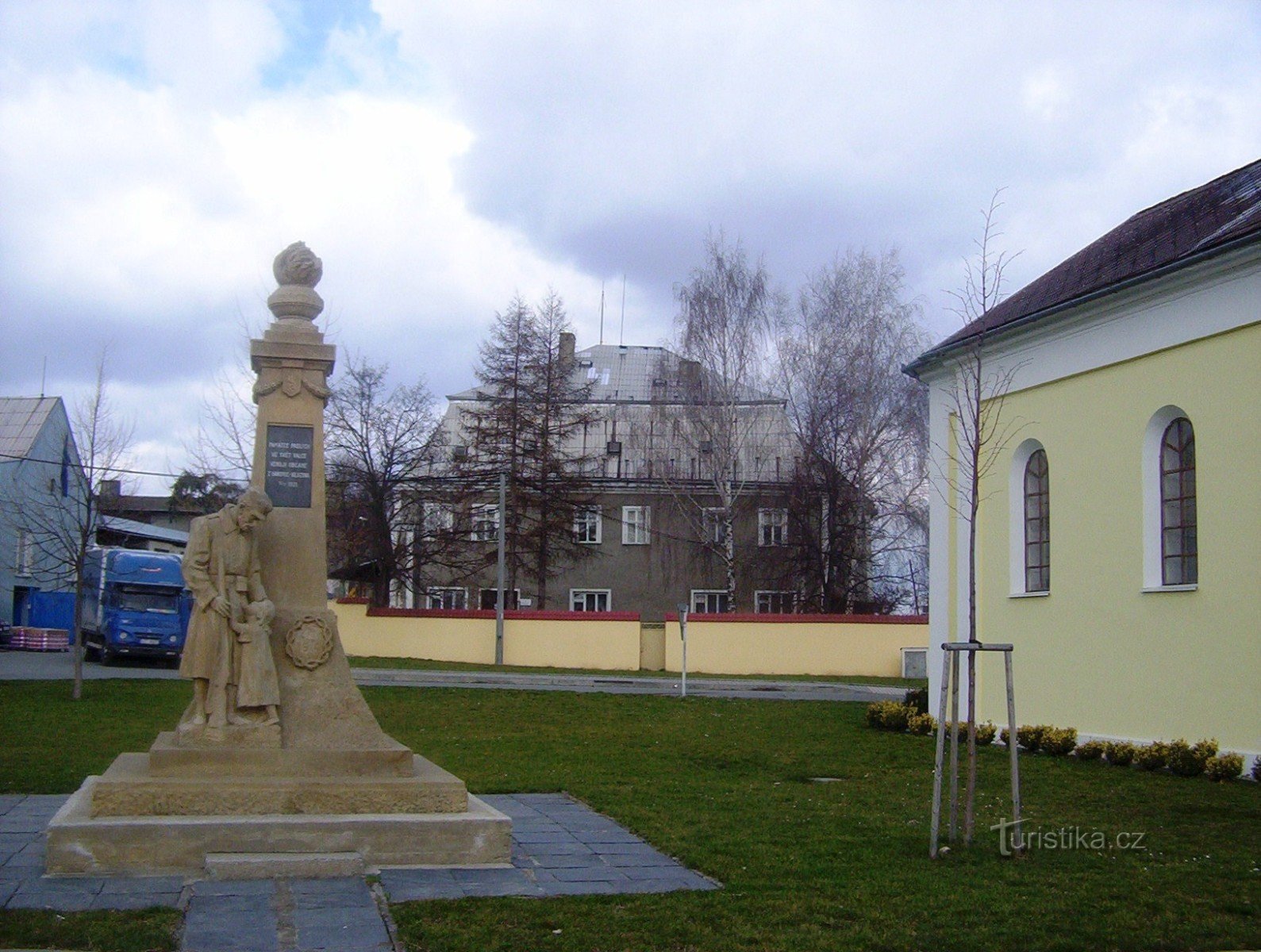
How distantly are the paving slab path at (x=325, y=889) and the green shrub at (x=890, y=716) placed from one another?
472 inches

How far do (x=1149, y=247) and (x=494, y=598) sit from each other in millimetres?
36026

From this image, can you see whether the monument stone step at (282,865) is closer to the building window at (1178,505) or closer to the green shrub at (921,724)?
the building window at (1178,505)

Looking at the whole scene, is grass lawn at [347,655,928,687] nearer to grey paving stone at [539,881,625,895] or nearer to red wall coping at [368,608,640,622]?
red wall coping at [368,608,640,622]

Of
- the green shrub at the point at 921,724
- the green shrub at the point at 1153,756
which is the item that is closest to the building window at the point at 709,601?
the green shrub at the point at 921,724

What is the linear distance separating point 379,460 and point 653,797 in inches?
1355

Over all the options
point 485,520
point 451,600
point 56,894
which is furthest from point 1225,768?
point 451,600

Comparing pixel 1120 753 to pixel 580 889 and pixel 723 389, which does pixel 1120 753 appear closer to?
pixel 580 889

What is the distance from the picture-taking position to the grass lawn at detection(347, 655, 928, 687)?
36156 mm

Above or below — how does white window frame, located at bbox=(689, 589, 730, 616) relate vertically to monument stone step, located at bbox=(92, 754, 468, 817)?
above

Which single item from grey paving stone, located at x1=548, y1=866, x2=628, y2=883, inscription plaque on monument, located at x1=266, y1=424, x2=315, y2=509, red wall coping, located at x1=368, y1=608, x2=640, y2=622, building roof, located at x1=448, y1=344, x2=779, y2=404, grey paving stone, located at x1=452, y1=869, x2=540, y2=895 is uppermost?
building roof, located at x1=448, y1=344, x2=779, y2=404

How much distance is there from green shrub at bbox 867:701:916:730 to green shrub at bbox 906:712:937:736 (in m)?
0.19

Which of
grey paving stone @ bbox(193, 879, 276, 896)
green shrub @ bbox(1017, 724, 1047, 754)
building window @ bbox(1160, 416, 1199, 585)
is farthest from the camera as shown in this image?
green shrub @ bbox(1017, 724, 1047, 754)

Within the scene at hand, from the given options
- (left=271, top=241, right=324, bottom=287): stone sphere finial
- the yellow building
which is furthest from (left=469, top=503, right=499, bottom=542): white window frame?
(left=271, top=241, right=324, bottom=287): stone sphere finial

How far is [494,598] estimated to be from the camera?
51688 mm
